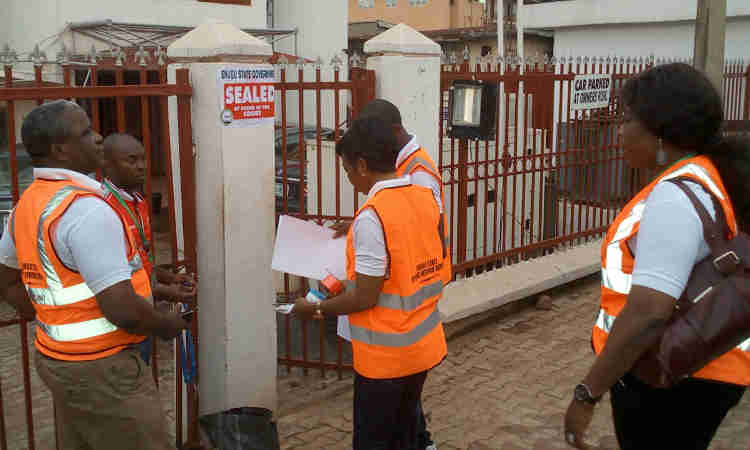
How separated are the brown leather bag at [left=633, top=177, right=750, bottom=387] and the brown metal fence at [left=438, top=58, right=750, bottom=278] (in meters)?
3.87

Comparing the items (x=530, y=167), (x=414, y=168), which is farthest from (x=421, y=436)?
(x=530, y=167)

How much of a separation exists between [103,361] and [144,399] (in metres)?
0.22

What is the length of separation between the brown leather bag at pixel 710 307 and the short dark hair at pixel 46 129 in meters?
2.03

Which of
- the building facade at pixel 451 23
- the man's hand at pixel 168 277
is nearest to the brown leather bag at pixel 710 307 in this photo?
the man's hand at pixel 168 277

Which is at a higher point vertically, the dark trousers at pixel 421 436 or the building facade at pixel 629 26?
the building facade at pixel 629 26

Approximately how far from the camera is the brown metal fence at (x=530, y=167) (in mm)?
6332

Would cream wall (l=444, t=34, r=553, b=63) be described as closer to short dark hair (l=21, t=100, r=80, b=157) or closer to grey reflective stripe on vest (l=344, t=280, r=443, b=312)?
grey reflective stripe on vest (l=344, t=280, r=443, b=312)

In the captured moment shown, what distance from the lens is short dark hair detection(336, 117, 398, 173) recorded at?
2.93 metres

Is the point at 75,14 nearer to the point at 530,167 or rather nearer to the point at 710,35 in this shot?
the point at 530,167

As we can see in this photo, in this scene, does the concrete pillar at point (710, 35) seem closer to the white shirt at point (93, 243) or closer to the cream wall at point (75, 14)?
the white shirt at point (93, 243)

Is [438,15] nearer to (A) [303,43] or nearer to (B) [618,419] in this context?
(A) [303,43]

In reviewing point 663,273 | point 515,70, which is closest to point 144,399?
point 663,273

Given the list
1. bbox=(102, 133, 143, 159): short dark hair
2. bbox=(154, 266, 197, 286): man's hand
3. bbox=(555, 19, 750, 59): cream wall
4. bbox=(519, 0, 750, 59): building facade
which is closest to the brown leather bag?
bbox=(154, 266, 197, 286): man's hand

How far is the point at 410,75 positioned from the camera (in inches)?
205
